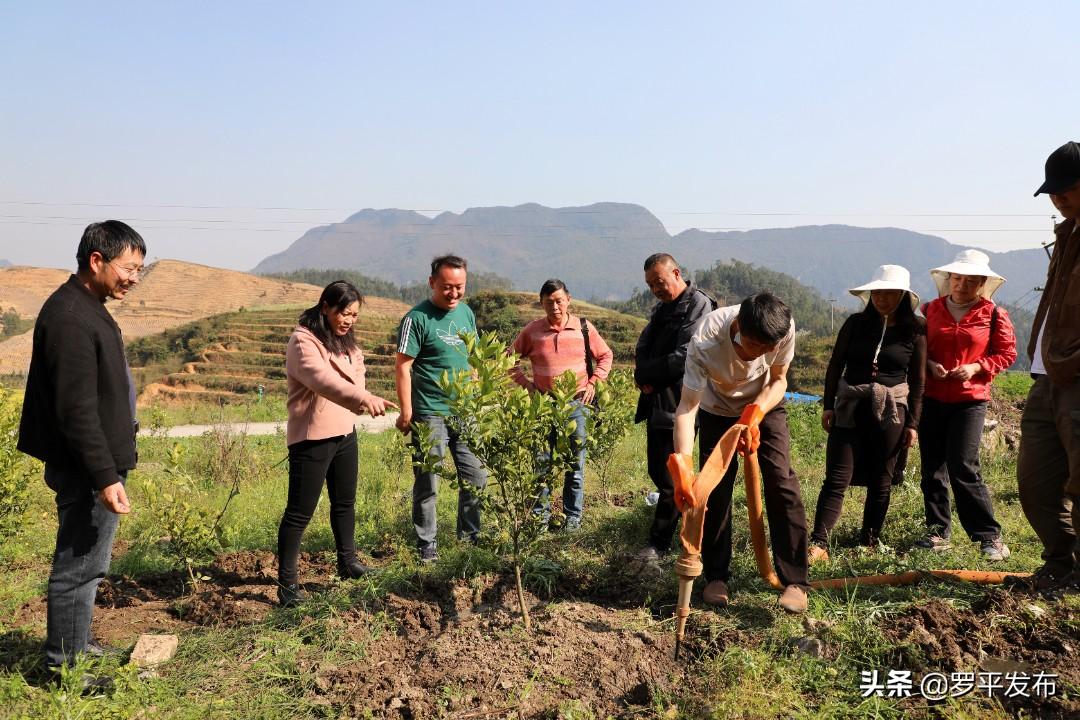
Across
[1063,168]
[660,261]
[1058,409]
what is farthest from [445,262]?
[1058,409]

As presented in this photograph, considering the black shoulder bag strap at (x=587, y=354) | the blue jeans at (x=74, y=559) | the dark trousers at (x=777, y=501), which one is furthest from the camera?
the black shoulder bag strap at (x=587, y=354)

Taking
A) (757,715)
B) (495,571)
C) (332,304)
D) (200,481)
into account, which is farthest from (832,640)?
(200,481)

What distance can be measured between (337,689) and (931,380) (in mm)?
3978

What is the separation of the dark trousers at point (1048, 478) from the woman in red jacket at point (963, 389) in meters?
0.95

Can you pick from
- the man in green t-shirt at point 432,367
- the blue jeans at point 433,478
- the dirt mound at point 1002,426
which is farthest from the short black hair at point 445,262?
the dirt mound at point 1002,426

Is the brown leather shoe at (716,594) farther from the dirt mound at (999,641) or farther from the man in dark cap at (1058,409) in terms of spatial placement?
the man in dark cap at (1058,409)

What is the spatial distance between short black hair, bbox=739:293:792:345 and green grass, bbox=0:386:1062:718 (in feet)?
4.35

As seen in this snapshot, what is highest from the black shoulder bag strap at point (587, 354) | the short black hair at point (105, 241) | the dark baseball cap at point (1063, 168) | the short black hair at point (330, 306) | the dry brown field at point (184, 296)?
the dark baseball cap at point (1063, 168)

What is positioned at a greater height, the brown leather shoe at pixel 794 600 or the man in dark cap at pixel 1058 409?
the man in dark cap at pixel 1058 409

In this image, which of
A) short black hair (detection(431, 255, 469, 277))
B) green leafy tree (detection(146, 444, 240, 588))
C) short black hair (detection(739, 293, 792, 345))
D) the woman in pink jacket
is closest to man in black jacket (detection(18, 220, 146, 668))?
the woman in pink jacket

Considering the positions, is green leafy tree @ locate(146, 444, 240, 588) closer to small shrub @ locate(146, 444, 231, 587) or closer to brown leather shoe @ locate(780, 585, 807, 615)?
small shrub @ locate(146, 444, 231, 587)

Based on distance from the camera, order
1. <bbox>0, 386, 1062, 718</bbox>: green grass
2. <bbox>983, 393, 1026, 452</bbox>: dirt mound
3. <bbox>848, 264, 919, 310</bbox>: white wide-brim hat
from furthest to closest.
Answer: <bbox>983, 393, 1026, 452</bbox>: dirt mound < <bbox>848, 264, 919, 310</bbox>: white wide-brim hat < <bbox>0, 386, 1062, 718</bbox>: green grass

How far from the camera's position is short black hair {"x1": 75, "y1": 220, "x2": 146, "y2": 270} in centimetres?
288

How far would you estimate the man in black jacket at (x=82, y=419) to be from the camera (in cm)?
280
